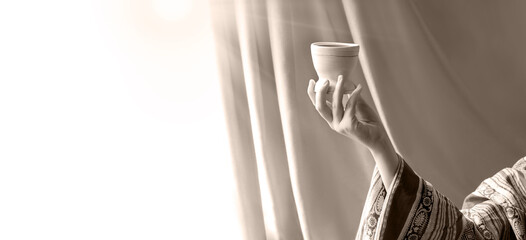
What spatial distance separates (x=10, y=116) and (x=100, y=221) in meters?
0.41

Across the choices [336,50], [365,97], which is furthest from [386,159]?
[365,97]

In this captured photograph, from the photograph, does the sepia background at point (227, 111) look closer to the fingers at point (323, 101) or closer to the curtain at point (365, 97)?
the curtain at point (365, 97)

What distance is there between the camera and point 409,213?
3.90 feet

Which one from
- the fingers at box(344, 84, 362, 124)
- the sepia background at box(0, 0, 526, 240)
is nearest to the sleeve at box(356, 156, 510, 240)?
the fingers at box(344, 84, 362, 124)

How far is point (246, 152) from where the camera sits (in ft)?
6.22

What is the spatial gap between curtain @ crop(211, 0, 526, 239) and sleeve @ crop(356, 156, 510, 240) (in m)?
0.72

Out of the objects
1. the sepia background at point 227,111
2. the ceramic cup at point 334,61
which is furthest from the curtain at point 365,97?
the ceramic cup at point 334,61

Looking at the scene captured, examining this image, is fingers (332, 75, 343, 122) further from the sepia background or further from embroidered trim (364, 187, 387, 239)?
the sepia background

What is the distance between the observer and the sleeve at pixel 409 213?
3.89ft

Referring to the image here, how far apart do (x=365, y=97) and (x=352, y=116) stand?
37.4 inches

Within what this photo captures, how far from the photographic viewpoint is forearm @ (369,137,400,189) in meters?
1.15

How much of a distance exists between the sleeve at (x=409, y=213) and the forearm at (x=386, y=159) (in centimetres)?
1

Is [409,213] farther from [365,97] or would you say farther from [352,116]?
[365,97]

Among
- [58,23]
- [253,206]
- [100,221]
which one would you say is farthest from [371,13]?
[100,221]
